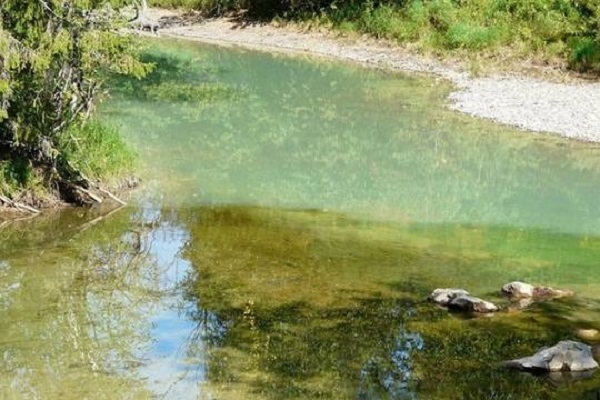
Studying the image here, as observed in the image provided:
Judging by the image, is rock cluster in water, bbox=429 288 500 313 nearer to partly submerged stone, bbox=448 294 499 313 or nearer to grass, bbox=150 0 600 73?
partly submerged stone, bbox=448 294 499 313

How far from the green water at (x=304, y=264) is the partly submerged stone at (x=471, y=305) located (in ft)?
0.68

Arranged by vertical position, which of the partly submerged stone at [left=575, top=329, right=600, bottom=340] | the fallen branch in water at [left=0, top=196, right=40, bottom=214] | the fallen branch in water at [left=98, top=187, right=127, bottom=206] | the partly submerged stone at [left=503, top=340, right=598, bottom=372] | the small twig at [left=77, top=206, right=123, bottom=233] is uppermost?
the partly submerged stone at [left=503, top=340, right=598, bottom=372]

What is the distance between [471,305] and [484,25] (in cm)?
2827

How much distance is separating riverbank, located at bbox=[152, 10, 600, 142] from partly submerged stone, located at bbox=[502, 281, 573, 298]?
45.1ft

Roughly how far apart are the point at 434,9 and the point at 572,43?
7.49 m

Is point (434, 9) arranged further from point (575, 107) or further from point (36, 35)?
point (36, 35)

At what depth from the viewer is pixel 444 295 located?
13.3 metres

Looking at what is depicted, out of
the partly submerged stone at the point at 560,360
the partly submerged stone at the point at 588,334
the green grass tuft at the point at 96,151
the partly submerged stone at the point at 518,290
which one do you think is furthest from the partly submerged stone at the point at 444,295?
the green grass tuft at the point at 96,151

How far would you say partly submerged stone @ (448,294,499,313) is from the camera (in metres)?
13.0

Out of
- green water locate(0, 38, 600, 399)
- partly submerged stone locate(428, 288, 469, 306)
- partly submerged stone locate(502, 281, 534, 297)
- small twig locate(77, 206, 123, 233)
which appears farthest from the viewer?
small twig locate(77, 206, 123, 233)

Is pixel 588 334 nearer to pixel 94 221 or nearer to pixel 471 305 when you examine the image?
pixel 471 305

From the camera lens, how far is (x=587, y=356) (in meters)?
11.0

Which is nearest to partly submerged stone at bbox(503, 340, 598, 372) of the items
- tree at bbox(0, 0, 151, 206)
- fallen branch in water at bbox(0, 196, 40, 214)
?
tree at bbox(0, 0, 151, 206)

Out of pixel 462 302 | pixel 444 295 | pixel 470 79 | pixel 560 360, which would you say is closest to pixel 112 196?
pixel 444 295
